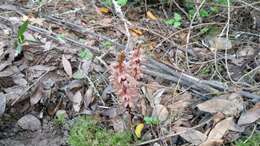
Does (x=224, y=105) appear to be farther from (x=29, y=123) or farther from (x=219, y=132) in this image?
(x=29, y=123)

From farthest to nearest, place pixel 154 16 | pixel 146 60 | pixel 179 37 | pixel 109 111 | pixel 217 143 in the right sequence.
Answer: pixel 154 16
pixel 179 37
pixel 146 60
pixel 109 111
pixel 217 143

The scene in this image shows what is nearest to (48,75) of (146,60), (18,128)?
(18,128)

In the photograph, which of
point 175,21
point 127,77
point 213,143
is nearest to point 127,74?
point 127,77

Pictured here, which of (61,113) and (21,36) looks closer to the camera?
(61,113)

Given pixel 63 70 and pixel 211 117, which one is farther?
pixel 63 70

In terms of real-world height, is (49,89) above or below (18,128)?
above

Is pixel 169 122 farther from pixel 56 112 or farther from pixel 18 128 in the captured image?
pixel 18 128

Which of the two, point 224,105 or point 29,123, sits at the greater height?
point 224,105

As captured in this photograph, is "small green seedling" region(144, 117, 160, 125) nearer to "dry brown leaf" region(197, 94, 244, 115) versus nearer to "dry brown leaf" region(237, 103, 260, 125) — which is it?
"dry brown leaf" region(197, 94, 244, 115)
